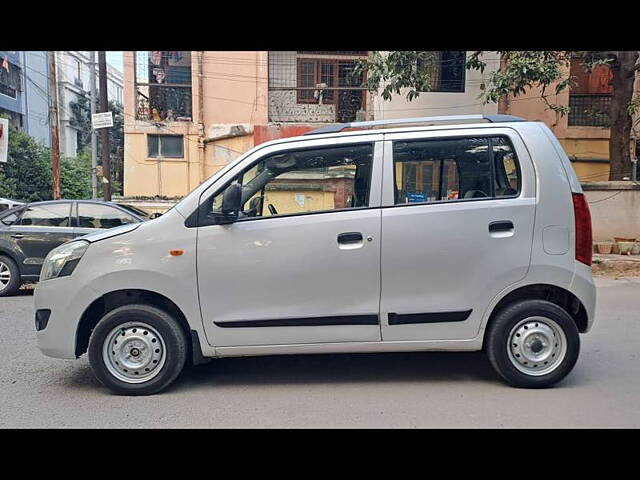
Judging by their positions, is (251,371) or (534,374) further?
(251,371)

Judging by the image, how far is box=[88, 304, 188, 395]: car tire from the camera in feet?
12.7

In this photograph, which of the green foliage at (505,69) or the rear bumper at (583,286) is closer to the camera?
the rear bumper at (583,286)

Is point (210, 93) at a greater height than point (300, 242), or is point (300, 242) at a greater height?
point (210, 93)

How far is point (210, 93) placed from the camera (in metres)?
18.1

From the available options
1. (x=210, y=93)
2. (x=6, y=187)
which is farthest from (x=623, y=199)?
(x=6, y=187)

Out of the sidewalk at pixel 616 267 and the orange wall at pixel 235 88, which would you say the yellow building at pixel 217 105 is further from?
the sidewalk at pixel 616 267

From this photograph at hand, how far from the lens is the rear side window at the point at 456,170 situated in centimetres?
396

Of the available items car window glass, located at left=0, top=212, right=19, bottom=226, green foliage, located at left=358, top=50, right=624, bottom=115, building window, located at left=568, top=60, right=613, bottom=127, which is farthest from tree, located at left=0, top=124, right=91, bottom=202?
building window, located at left=568, top=60, right=613, bottom=127

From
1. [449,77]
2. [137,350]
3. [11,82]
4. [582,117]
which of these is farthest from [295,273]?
[11,82]

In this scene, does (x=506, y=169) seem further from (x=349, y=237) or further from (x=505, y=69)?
(x=505, y=69)

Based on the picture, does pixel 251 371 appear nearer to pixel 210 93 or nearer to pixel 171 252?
pixel 171 252

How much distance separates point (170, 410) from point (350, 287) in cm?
166

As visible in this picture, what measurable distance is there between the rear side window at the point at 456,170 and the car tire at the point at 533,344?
98cm

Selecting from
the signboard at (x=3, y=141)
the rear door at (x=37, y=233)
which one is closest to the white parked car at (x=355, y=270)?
the rear door at (x=37, y=233)
